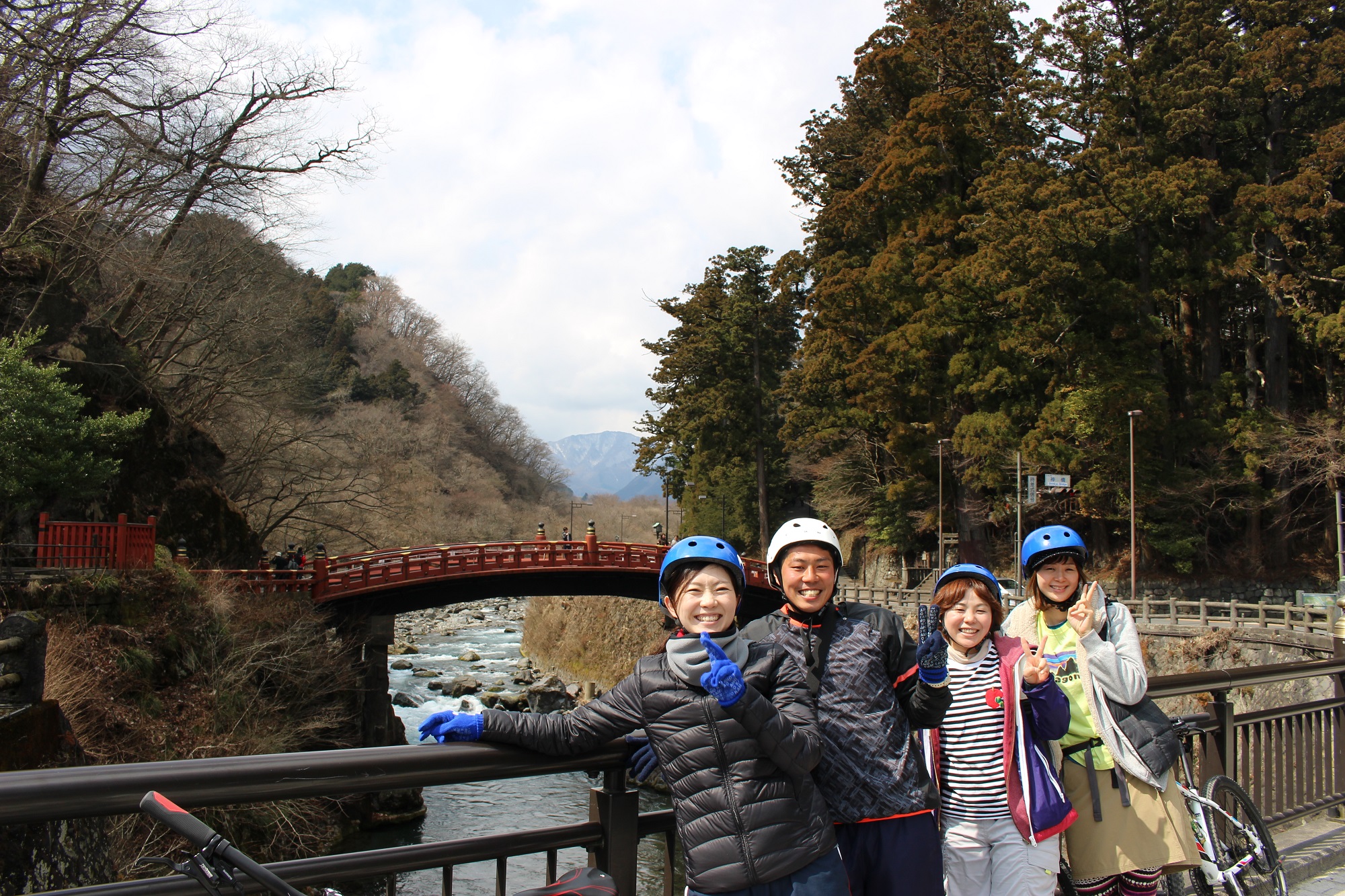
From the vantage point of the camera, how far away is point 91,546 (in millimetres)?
15000

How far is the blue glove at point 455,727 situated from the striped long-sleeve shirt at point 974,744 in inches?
68.0

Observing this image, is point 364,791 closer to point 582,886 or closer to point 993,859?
point 582,886

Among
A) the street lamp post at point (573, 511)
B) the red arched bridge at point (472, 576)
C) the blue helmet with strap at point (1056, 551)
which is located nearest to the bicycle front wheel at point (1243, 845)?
the blue helmet with strap at point (1056, 551)

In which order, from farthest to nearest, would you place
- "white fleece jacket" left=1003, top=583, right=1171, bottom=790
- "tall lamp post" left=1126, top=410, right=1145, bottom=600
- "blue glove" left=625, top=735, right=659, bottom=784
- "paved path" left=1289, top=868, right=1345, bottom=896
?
1. "tall lamp post" left=1126, top=410, right=1145, bottom=600
2. "paved path" left=1289, top=868, right=1345, bottom=896
3. "white fleece jacket" left=1003, top=583, right=1171, bottom=790
4. "blue glove" left=625, top=735, right=659, bottom=784

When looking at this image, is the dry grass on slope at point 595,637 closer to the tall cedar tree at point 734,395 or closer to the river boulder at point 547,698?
the river boulder at point 547,698

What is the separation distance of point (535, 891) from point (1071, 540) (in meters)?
2.82

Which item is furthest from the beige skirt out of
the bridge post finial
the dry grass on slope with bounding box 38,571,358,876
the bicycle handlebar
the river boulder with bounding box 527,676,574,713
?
the river boulder with bounding box 527,676,574,713

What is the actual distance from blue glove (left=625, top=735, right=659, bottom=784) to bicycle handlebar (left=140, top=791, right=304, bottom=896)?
117 cm

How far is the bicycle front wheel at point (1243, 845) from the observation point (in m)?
4.14

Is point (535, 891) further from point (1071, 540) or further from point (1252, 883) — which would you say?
point (1252, 883)

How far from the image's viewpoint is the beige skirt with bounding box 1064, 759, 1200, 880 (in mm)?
3510

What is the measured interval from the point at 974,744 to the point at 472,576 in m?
21.1

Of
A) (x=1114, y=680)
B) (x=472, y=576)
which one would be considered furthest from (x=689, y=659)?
(x=472, y=576)

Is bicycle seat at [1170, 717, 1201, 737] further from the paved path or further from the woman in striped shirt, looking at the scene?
the woman in striped shirt
